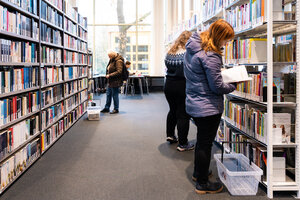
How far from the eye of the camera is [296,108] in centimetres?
223

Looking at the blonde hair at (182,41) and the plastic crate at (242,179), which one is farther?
the blonde hair at (182,41)

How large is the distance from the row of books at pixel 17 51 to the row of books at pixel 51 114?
71 cm

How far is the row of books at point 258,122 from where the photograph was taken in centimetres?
229

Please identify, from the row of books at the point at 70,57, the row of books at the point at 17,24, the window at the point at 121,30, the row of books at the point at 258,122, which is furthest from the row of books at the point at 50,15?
the window at the point at 121,30

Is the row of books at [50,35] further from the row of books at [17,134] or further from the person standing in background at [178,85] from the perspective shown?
the person standing in background at [178,85]

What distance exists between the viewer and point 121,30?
12805mm

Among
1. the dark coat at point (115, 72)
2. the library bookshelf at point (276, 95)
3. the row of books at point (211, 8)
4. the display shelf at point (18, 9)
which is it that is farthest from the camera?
the dark coat at point (115, 72)

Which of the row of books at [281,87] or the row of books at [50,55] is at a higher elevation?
the row of books at [50,55]

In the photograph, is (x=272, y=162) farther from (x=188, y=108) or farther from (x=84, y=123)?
(x=84, y=123)

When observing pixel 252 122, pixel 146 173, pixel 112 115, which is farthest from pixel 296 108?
pixel 112 115

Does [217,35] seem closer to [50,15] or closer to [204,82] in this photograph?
[204,82]

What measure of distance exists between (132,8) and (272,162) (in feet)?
37.7

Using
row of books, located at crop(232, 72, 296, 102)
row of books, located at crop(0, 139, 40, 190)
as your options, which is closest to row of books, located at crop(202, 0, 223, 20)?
row of books, located at crop(232, 72, 296, 102)

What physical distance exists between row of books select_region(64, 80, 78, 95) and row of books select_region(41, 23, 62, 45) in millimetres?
753
